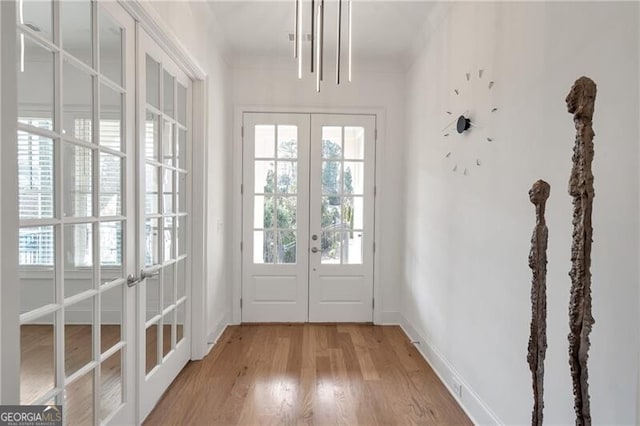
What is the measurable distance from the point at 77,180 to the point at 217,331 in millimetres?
2190

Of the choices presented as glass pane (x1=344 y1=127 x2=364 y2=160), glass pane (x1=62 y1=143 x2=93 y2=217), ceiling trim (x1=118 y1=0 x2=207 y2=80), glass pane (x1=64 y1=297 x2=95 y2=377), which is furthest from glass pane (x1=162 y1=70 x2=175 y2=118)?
glass pane (x1=344 y1=127 x2=364 y2=160)

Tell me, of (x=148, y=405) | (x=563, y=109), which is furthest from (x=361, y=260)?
(x=563, y=109)

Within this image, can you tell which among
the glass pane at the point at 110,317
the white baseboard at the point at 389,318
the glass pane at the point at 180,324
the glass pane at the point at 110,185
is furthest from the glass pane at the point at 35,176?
the white baseboard at the point at 389,318

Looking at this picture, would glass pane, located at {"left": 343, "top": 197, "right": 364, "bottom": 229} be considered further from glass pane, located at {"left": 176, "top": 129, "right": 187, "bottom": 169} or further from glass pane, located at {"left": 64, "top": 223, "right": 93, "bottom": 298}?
glass pane, located at {"left": 64, "top": 223, "right": 93, "bottom": 298}

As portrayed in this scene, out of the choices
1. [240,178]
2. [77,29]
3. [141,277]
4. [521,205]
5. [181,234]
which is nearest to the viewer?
[77,29]

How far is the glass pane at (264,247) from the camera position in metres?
3.65

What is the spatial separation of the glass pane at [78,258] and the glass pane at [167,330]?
2.82 feet

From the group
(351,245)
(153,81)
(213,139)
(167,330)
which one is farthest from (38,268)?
(351,245)

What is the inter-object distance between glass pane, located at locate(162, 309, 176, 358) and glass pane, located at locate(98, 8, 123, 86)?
59.7 inches

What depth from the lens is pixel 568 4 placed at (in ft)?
4.35

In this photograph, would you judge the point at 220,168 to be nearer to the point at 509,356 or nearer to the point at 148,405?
the point at 148,405

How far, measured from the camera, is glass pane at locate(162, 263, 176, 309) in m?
2.24

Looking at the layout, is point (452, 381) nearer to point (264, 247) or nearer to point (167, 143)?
point (264, 247)

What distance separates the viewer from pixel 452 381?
226 centimetres
